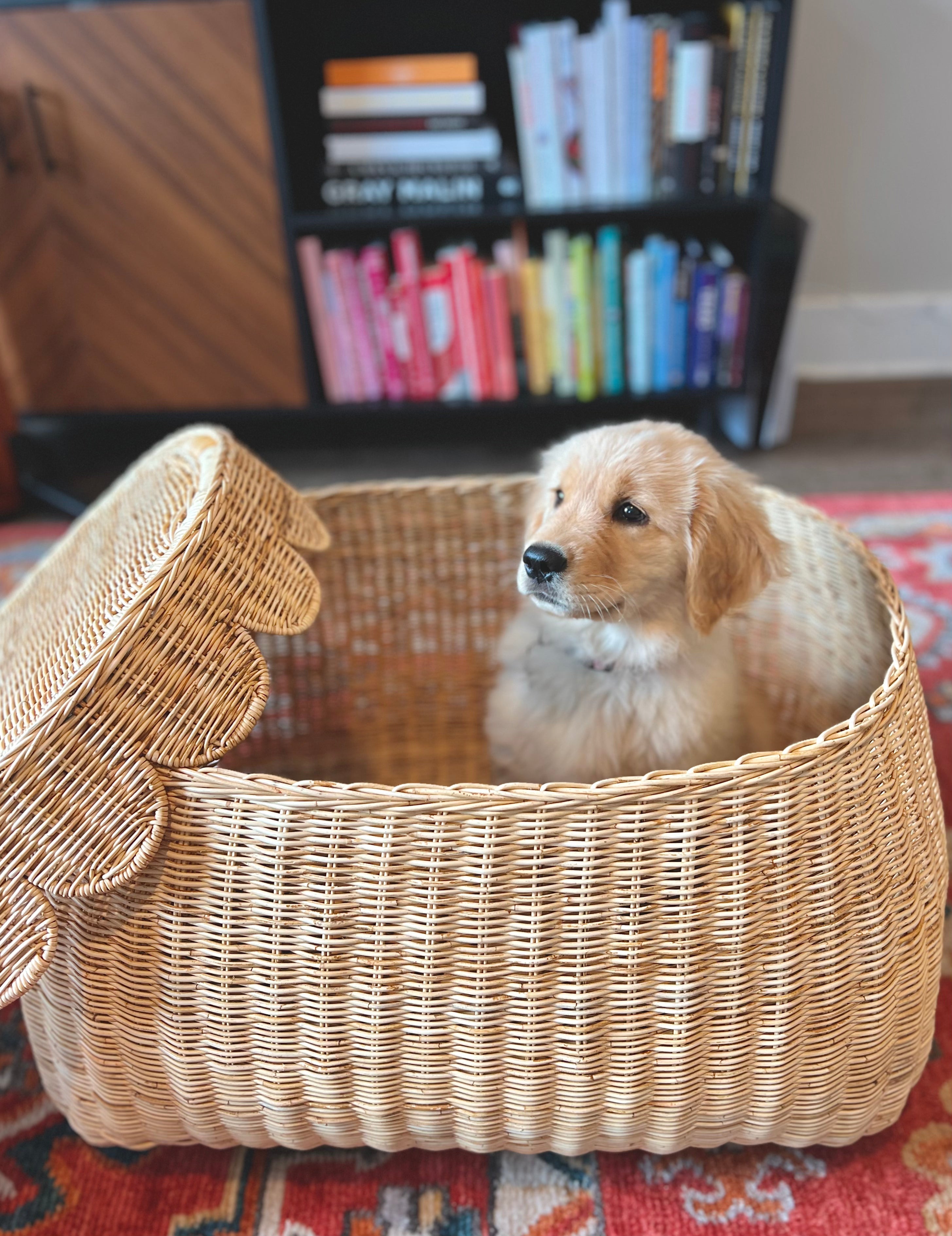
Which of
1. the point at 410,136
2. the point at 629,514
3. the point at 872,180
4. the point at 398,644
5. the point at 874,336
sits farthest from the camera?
the point at 874,336

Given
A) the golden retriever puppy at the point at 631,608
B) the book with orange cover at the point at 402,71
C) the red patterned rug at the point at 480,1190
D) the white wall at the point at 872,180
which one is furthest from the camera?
the white wall at the point at 872,180

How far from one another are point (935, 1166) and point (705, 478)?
0.78 meters

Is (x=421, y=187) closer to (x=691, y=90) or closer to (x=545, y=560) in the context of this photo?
(x=691, y=90)

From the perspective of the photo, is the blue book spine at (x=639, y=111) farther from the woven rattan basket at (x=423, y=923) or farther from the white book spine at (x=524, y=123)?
the woven rattan basket at (x=423, y=923)

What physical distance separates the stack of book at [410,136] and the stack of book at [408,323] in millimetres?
114

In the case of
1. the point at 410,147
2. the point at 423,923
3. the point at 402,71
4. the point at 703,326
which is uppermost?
the point at 402,71

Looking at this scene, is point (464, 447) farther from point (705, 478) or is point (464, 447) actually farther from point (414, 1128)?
point (414, 1128)

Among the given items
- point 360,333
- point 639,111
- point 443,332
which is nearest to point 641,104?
point 639,111

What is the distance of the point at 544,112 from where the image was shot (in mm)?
2100

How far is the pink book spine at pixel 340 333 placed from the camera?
87.4 inches

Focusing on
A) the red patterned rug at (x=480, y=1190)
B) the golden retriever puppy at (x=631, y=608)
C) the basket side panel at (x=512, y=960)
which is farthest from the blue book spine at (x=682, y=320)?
the red patterned rug at (x=480, y=1190)

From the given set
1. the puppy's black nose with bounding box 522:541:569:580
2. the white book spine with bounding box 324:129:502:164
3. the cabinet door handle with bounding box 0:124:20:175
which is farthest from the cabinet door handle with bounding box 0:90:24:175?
the puppy's black nose with bounding box 522:541:569:580

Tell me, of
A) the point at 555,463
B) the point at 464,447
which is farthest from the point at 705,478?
the point at 464,447

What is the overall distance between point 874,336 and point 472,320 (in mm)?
1324
